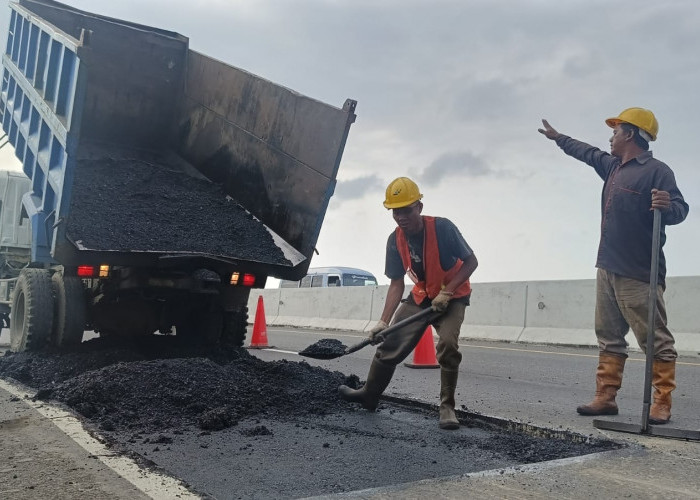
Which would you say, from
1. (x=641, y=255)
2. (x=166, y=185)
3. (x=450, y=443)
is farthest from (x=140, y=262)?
(x=641, y=255)

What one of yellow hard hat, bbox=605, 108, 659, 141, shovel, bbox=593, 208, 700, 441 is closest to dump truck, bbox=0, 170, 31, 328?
yellow hard hat, bbox=605, 108, 659, 141

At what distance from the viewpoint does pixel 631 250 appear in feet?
15.7

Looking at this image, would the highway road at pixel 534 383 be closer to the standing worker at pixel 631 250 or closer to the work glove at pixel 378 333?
the standing worker at pixel 631 250

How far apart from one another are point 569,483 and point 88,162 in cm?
561

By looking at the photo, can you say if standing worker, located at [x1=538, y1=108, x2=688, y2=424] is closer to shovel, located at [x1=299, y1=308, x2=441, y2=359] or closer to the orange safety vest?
the orange safety vest

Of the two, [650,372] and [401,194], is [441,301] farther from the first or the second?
[650,372]

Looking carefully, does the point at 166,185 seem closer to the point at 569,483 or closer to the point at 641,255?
the point at 641,255

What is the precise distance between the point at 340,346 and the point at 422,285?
1051 mm

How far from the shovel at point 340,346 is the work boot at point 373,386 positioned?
182 mm

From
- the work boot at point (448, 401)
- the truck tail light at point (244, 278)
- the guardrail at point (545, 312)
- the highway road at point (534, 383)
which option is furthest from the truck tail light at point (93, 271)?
the guardrail at point (545, 312)

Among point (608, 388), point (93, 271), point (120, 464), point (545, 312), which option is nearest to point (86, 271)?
point (93, 271)

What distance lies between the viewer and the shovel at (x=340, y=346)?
456cm

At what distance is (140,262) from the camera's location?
234 inches

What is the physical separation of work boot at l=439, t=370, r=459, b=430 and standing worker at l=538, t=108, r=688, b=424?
1.06 metres
